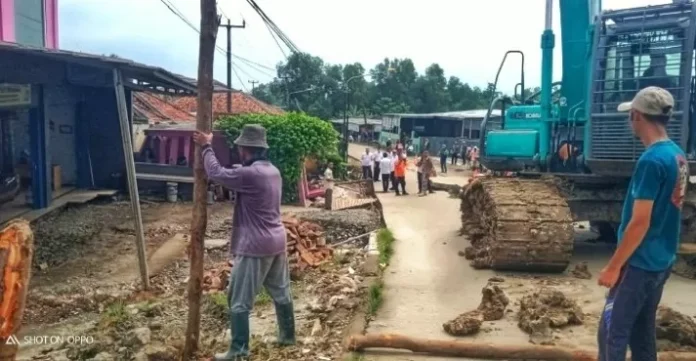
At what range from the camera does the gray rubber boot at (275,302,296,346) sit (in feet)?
19.1

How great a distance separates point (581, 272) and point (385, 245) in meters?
3.09

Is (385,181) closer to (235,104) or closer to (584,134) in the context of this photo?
(584,134)

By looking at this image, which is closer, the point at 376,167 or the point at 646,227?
the point at 646,227

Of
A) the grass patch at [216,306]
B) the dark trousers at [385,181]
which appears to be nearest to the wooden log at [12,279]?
the grass patch at [216,306]

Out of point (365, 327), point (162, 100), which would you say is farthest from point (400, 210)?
point (162, 100)

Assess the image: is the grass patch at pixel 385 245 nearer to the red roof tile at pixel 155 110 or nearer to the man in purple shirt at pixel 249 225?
the man in purple shirt at pixel 249 225

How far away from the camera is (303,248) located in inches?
390

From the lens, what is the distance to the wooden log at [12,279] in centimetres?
380

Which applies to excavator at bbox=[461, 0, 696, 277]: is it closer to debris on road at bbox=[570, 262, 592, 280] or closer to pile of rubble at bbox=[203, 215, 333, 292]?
debris on road at bbox=[570, 262, 592, 280]

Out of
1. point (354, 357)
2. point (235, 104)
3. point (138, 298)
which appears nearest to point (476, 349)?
point (354, 357)

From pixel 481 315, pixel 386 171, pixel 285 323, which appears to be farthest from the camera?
pixel 386 171

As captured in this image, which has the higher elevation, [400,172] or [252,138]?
[252,138]

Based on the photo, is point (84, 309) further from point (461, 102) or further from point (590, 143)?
point (461, 102)

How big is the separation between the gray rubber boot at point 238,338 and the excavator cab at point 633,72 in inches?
183
